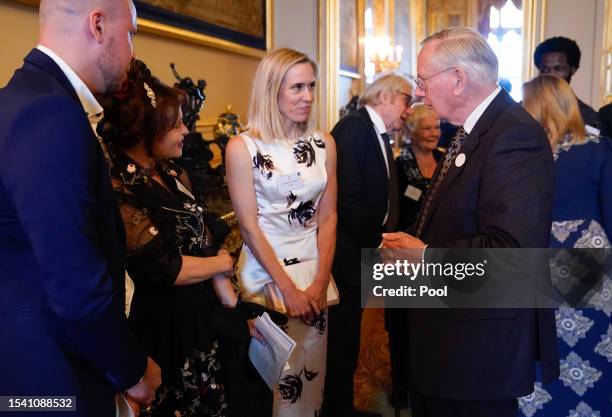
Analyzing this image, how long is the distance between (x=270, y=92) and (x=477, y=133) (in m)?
1.01

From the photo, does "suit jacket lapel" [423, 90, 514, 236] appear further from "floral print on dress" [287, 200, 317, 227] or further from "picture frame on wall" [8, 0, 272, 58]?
"picture frame on wall" [8, 0, 272, 58]

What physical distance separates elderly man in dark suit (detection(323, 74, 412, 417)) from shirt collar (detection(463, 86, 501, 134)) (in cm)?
117

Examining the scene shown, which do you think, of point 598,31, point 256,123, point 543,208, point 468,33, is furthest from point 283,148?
point 598,31

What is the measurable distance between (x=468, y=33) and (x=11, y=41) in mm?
1980

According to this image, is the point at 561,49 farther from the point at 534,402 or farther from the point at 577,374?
the point at 534,402

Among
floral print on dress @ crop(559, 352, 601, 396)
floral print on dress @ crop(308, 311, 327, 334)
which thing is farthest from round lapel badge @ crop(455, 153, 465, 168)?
floral print on dress @ crop(559, 352, 601, 396)

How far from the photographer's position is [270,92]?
2314mm

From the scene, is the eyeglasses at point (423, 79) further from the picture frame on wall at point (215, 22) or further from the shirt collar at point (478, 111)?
the picture frame on wall at point (215, 22)

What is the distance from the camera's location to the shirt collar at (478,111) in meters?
1.68

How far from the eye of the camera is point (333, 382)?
295 centimetres

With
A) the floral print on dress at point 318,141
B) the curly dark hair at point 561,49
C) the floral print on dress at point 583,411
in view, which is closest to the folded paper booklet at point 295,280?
the floral print on dress at point 318,141

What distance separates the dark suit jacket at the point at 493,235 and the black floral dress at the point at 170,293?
79 cm

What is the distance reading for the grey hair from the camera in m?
1.67

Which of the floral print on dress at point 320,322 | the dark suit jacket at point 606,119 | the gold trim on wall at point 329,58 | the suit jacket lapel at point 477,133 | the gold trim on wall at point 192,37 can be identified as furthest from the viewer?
the gold trim on wall at point 329,58
